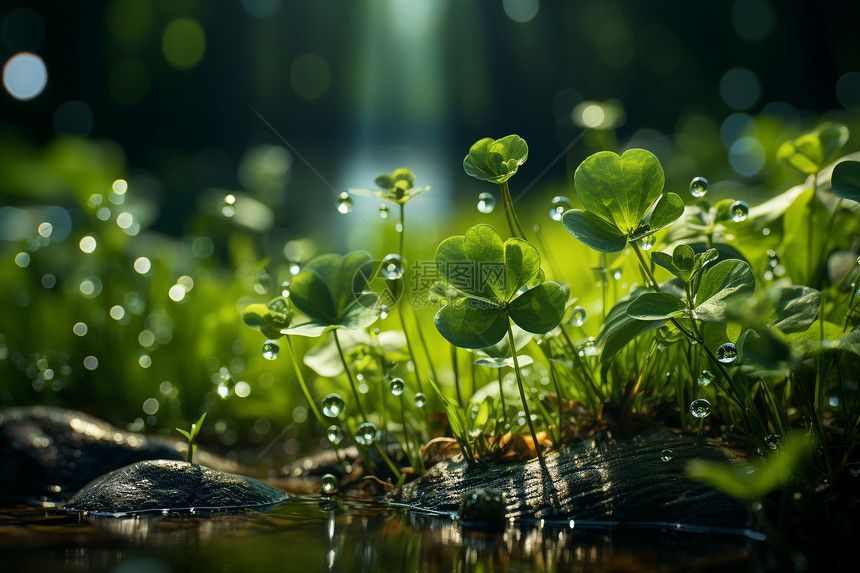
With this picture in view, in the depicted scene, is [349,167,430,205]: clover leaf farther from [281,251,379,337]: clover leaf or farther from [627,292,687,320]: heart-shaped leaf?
[627,292,687,320]: heart-shaped leaf

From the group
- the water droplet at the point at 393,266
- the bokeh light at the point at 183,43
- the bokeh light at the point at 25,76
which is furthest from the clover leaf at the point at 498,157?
the bokeh light at the point at 25,76

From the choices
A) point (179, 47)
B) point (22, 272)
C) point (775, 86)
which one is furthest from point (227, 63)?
point (775, 86)

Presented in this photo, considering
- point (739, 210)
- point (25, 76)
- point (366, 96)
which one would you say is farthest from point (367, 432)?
point (25, 76)

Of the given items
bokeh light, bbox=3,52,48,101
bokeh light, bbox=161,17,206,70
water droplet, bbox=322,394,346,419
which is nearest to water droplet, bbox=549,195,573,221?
water droplet, bbox=322,394,346,419

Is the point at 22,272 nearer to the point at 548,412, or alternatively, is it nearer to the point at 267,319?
the point at 267,319

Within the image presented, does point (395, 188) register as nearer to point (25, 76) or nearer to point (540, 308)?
point (540, 308)
